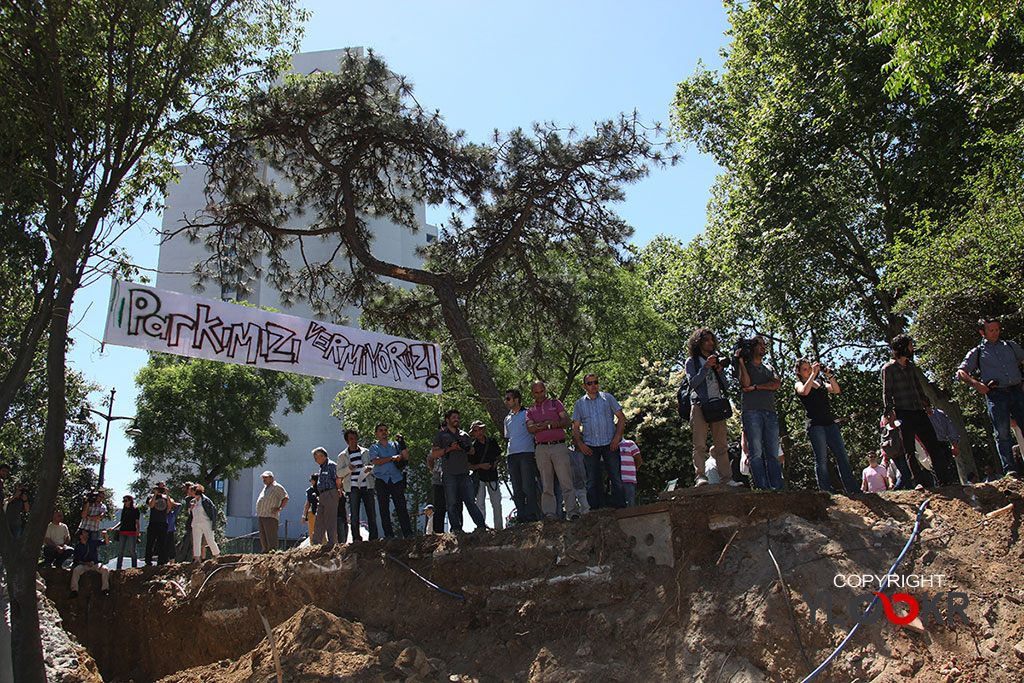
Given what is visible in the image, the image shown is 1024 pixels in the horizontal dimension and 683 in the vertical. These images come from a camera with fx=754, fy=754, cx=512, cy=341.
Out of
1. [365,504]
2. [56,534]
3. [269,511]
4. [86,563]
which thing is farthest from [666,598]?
[56,534]

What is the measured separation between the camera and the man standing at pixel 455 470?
923cm

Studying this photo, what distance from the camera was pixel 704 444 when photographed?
290 inches

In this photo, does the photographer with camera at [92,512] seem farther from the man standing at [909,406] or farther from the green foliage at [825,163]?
the green foliage at [825,163]

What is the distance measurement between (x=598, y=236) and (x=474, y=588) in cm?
631

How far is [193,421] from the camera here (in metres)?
29.3

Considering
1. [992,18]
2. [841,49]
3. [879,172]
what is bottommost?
[992,18]

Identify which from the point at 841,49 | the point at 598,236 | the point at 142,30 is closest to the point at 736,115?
the point at 841,49

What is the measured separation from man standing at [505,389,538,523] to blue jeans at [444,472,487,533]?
2.50 ft

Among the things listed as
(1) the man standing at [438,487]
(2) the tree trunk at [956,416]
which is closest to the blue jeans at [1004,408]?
(1) the man standing at [438,487]

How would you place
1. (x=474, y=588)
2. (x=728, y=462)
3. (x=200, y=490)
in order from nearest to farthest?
(x=728, y=462) < (x=474, y=588) < (x=200, y=490)

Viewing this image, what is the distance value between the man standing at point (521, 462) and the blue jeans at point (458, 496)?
0.76m

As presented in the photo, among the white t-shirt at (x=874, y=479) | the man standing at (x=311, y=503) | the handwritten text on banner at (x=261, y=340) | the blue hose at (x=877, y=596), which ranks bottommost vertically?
the blue hose at (x=877, y=596)

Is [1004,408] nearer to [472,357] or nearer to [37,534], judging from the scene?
[472,357]

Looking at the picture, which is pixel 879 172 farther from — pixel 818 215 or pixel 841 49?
pixel 841 49
